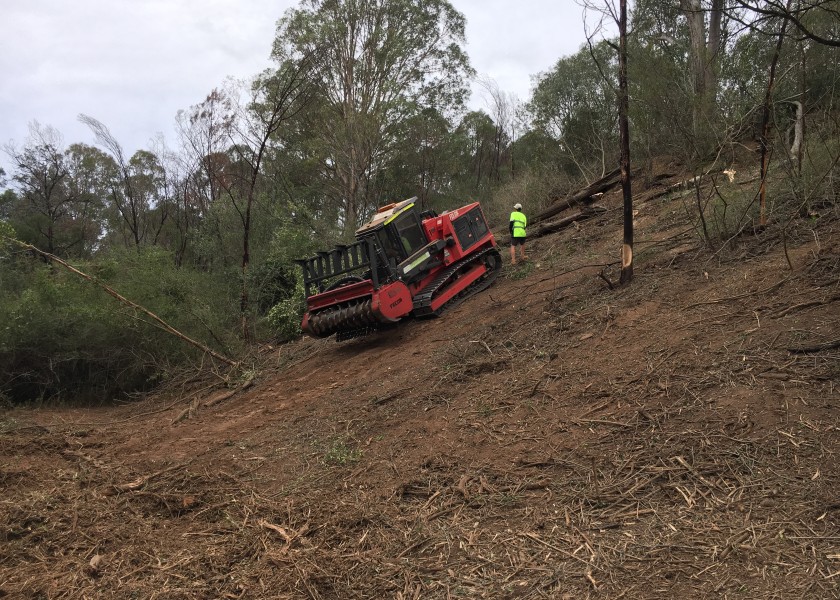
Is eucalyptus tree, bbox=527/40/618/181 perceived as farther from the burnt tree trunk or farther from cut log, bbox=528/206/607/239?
the burnt tree trunk

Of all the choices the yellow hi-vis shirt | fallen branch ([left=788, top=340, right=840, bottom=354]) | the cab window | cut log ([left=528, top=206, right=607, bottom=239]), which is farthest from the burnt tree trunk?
cut log ([left=528, top=206, right=607, bottom=239])

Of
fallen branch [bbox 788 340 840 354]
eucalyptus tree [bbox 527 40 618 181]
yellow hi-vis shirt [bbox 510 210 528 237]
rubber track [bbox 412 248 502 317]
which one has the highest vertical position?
eucalyptus tree [bbox 527 40 618 181]

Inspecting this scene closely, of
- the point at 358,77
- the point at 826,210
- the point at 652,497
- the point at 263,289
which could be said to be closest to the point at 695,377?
the point at 652,497

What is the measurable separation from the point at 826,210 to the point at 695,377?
4.20 m

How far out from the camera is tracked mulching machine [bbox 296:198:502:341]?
10047 millimetres

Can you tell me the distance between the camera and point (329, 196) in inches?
1064

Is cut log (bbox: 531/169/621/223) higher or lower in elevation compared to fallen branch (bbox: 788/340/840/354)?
higher

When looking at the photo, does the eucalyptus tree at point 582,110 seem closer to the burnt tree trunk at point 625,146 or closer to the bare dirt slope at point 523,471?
the burnt tree trunk at point 625,146

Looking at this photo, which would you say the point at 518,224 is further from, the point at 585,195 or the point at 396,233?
the point at 585,195

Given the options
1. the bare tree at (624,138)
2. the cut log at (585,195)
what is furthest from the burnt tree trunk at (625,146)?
the cut log at (585,195)

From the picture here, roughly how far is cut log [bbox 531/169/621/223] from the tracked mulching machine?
716cm

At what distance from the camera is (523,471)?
4.80 metres

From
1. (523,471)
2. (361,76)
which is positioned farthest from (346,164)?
(523,471)

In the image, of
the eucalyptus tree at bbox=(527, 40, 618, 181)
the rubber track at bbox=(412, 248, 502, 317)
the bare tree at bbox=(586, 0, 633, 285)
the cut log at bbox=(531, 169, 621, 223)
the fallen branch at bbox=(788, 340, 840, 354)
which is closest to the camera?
the fallen branch at bbox=(788, 340, 840, 354)
